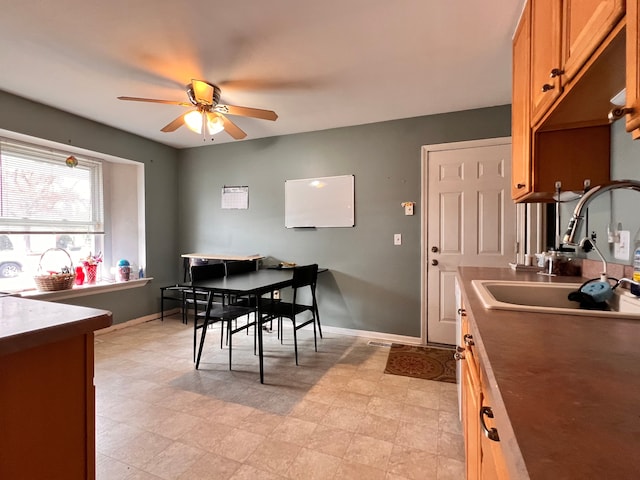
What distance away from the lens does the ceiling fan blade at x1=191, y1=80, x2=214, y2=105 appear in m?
2.29

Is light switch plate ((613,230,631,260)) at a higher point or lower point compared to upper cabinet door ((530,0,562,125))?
lower

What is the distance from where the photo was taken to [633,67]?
660mm

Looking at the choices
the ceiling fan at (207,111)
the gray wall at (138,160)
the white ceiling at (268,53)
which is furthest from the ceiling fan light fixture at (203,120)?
the gray wall at (138,160)

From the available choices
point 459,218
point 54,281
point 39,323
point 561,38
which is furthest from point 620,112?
point 54,281

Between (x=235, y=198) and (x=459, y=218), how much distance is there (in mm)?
2722

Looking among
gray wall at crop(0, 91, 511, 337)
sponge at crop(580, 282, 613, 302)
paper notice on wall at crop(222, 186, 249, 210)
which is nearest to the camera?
sponge at crop(580, 282, 613, 302)

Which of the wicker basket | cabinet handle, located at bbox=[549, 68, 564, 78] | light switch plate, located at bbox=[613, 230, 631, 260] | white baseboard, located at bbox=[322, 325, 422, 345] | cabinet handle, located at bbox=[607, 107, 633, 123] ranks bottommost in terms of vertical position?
white baseboard, located at bbox=[322, 325, 422, 345]

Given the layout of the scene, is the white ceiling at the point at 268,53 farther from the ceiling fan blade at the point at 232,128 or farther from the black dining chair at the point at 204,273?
the black dining chair at the point at 204,273

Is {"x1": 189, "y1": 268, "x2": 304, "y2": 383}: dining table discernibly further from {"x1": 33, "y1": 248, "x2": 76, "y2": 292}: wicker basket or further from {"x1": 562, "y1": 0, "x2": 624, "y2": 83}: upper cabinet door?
{"x1": 562, "y1": 0, "x2": 624, "y2": 83}: upper cabinet door

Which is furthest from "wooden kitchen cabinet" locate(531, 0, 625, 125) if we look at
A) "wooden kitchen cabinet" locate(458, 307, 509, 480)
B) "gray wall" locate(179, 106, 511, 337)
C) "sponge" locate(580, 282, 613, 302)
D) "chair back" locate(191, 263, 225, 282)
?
"chair back" locate(191, 263, 225, 282)

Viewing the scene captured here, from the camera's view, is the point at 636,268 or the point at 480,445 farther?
the point at 636,268

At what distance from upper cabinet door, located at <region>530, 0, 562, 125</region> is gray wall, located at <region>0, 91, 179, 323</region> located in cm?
383

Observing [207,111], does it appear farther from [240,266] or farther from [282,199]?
[240,266]

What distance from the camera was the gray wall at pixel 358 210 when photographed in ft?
10.2
